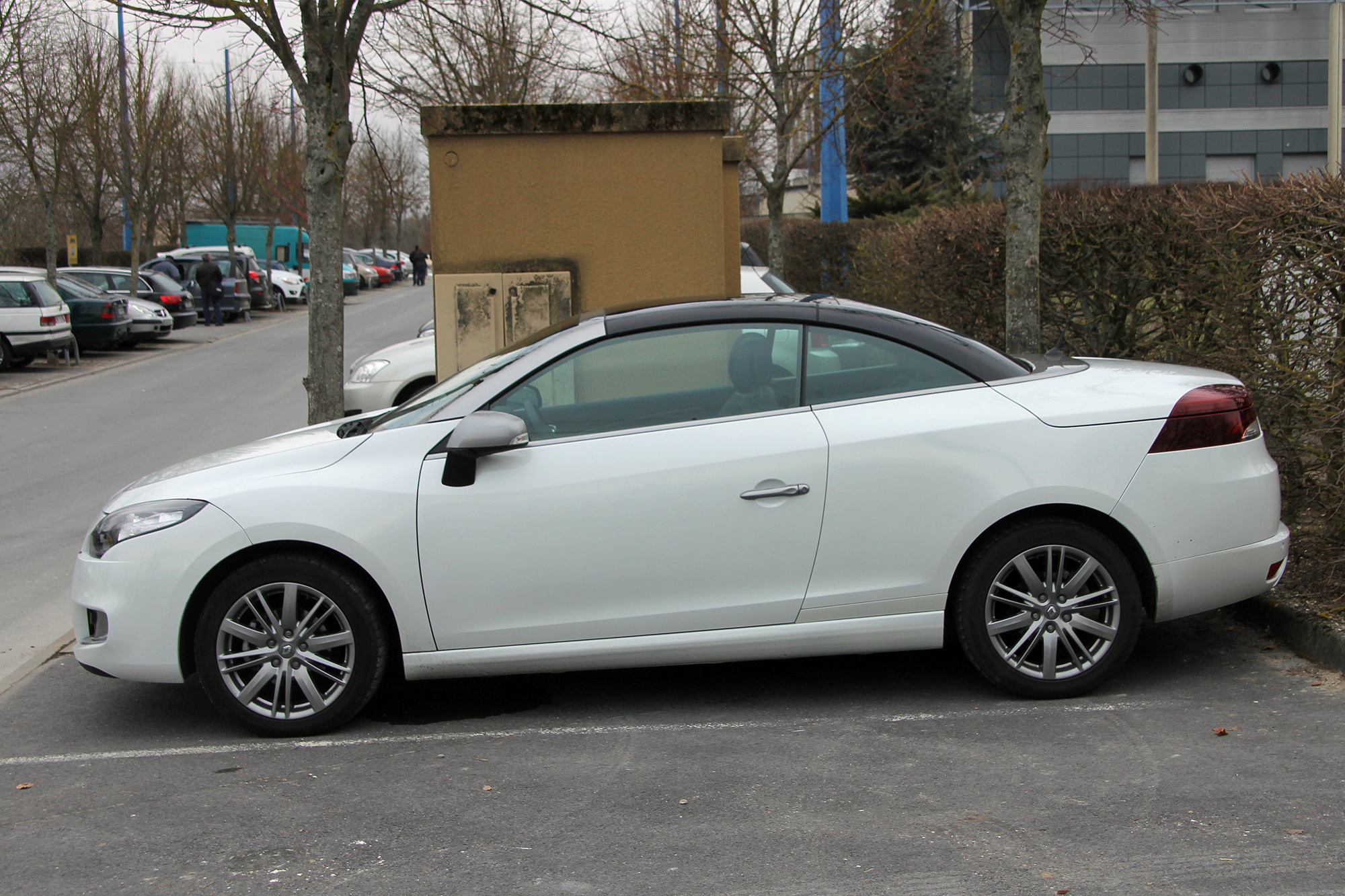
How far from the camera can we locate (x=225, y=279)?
3447 cm

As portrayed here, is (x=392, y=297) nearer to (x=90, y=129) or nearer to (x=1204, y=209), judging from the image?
(x=90, y=129)

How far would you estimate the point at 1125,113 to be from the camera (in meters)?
48.7

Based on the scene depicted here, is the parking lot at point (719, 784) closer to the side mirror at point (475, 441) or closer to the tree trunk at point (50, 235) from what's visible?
the side mirror at point (475, 441)

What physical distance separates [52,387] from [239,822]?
1765cm

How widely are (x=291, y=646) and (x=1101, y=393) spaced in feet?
10.4

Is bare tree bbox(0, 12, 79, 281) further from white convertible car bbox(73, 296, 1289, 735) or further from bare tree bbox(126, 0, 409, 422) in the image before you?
white convertible car bbox(73, 296, 1289, 735)

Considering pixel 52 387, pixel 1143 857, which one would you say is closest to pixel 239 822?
pixel 1143 857

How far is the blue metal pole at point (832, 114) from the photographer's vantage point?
703 inches

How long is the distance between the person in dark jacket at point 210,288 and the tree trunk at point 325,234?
81.9 feet

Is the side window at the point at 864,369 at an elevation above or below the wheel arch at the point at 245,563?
above

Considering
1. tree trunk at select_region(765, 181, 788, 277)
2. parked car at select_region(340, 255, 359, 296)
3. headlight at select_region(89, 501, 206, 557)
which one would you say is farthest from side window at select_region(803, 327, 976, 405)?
parked car at select_region(340, 255, 359, 296)

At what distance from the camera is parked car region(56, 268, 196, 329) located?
1084 inches

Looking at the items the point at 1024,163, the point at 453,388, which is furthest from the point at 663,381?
the point at 1024,163

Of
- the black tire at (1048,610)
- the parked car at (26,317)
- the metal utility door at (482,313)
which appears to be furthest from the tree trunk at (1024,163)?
the parked car at (26,317)
